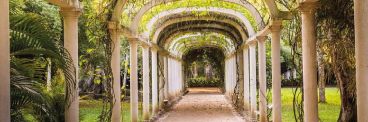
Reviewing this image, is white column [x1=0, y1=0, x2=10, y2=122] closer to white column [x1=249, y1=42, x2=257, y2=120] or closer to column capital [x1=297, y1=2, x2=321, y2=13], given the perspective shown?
column capital [x1=297, y1=2, x2=321, y2=13]

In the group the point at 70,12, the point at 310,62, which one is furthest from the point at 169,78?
the point at 70,12

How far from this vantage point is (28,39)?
4.21 meters

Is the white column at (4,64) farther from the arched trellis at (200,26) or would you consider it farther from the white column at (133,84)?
the arched trellis at (200,26)

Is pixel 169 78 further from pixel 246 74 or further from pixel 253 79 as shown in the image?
pixel 253 79

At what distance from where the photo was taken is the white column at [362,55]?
125 inches

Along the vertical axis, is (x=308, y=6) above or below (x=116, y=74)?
above

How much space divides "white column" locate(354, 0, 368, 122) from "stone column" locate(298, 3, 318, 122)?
2130 mm

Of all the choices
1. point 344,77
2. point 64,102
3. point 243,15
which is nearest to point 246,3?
point 243,15

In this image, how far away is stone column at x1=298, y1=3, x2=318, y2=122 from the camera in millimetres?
5387

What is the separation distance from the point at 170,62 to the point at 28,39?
15.5 m

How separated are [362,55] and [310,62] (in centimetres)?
224

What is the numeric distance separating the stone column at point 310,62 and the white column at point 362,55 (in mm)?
2130

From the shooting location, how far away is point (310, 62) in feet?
17.9

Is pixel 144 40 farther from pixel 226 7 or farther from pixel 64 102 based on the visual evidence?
→ pixel 64 102
